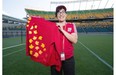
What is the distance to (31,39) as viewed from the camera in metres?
1.96

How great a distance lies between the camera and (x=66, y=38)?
77.2 inches

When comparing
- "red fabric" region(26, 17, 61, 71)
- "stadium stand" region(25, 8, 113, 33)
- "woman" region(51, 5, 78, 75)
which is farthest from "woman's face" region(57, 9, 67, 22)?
"stadium stand" region(25, 8, 113, 33)

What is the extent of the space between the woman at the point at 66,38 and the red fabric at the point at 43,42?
0.07 metres

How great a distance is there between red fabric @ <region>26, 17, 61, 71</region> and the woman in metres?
0.07

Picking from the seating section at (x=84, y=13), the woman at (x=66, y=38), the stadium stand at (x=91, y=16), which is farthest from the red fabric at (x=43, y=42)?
the seating section at (x=84, y=13)

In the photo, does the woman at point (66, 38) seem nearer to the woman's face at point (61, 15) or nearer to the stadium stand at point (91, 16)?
the woman's face at point (61, 15)

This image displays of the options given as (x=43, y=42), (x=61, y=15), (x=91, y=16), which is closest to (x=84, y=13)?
(x=91, y=16)

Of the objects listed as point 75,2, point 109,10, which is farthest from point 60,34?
point 75,2

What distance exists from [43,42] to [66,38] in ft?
0.76

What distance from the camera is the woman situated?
1922 millimetres

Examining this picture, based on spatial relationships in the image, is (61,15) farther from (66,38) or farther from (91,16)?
(91,16)

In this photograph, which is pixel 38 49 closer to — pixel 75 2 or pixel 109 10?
pixel 109 10

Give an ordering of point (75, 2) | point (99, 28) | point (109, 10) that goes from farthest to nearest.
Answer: point (75, 2)
point (109, 10)
point (99, 28)

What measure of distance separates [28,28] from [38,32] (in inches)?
4.5
